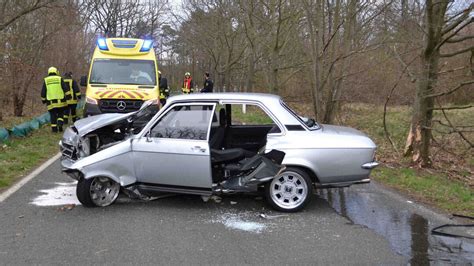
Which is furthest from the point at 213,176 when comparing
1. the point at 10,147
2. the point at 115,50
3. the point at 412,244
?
the point at 115,50

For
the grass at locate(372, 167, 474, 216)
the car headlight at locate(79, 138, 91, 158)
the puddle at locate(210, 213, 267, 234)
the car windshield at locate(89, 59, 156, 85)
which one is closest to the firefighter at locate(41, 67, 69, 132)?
the car windshield at locate(89, 59, 156, 85)

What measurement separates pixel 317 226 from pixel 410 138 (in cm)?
542

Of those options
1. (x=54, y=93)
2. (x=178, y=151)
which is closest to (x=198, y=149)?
(x=178, y=151)

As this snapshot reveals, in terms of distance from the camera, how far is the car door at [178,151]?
6.20 metres

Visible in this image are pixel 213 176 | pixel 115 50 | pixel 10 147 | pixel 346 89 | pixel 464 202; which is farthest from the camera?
pixel 346 89

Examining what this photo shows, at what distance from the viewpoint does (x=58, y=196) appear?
6992mm

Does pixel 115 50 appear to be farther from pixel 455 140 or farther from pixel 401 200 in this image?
pixel 455 140

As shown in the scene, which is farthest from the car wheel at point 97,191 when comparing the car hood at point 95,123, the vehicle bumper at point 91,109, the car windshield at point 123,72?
the car windshield at point 123,72

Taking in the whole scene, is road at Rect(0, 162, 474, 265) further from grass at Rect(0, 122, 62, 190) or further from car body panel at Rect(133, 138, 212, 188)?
grass at Rect(0, 122, 62, 190)

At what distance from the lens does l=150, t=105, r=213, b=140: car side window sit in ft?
21.0

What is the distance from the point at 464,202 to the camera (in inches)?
278

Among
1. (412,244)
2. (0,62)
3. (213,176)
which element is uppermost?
(0,62)

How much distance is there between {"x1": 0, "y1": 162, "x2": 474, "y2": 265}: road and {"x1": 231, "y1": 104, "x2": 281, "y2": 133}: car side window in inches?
46.5

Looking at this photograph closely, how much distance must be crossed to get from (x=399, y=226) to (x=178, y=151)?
2.94 m
